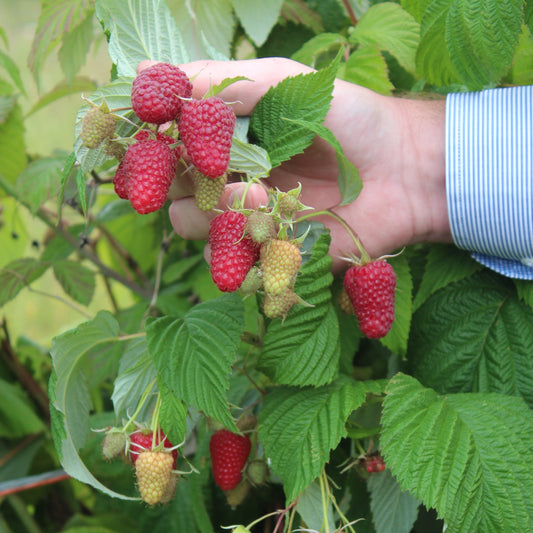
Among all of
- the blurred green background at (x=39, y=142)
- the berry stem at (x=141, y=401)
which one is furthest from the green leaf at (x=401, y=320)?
the blurred green background at (x=39, y=142)

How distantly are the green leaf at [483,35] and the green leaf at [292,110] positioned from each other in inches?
7.5

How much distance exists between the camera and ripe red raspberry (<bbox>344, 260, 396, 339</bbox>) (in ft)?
2.28

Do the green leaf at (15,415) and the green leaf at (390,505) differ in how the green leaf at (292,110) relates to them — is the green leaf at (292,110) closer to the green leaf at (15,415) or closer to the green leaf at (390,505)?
the green leaf at (390,505)

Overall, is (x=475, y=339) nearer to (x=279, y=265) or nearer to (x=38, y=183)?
(x=279, y=265)

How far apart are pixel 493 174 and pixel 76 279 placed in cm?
78

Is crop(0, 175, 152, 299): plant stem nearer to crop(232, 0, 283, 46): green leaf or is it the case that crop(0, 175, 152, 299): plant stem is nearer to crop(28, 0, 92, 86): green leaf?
crop(28, 0, 92, 86): green leaf

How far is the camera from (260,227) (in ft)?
1.87

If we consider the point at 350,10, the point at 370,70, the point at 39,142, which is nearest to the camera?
the point at 370,70

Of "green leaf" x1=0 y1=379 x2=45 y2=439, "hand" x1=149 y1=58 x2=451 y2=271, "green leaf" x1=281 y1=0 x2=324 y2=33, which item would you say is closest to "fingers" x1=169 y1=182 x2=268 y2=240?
"hand" x1=149 y1=58 x2=451 y2=271

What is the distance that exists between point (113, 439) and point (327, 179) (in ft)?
1.52

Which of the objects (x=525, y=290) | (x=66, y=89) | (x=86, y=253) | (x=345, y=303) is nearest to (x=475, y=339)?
(x=525, y=290)

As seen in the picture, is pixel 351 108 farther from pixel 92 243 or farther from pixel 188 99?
pixel 92 243

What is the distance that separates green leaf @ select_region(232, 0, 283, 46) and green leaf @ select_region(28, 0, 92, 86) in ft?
0.84

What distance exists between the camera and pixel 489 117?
0.83 meters
